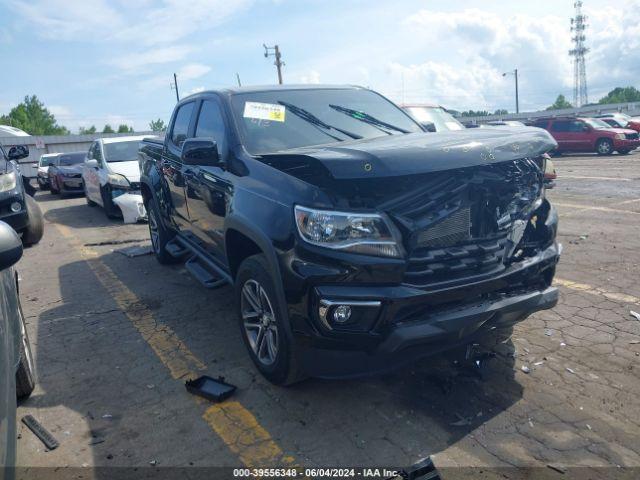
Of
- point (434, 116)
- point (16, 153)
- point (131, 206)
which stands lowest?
point (131, 206)

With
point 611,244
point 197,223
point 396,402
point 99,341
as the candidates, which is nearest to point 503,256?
point 396,402

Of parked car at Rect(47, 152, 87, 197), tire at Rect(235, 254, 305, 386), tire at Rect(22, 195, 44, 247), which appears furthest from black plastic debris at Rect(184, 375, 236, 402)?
parked car at Rect(47, 152, 87, 197)

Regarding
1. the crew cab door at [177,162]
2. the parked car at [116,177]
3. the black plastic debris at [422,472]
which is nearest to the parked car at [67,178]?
the parked car at [116,177]

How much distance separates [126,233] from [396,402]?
7631 millimetres

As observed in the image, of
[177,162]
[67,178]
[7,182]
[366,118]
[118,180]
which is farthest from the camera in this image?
[67,178]

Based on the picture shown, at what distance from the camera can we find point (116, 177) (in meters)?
10.3

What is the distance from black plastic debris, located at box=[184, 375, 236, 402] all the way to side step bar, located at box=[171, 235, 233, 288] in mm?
822

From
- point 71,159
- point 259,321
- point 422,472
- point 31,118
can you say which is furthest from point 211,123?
point 31,118

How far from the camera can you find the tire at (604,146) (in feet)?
69.2

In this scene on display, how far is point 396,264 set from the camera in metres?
2.85

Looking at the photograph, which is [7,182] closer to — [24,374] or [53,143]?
[24,374]

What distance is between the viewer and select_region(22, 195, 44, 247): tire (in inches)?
343

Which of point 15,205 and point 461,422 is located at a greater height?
point 15,205

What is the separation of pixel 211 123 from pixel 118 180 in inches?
252
